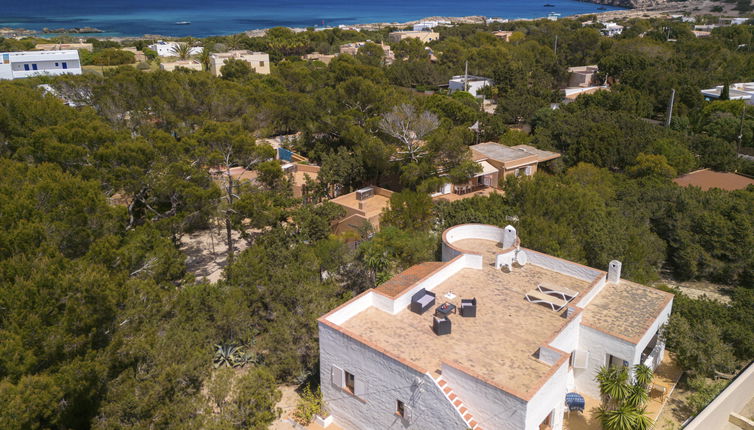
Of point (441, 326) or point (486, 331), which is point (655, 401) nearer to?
point (486, 331)

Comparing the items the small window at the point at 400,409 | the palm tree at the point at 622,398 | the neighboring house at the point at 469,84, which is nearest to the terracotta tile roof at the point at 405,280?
the small window at the point at 400,409

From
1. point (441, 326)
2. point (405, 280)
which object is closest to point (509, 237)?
point (405, 280)

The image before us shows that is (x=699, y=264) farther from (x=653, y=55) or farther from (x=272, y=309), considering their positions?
(x=653, y=55)

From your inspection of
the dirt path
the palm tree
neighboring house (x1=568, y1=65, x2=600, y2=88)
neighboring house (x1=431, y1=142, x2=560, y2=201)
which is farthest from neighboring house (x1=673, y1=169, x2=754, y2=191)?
neighboring house (x1=568, y1=65, x2=600, y2=88)

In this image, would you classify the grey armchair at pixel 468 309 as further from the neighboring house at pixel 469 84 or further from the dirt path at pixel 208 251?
the neighboring house at pixel 469 84

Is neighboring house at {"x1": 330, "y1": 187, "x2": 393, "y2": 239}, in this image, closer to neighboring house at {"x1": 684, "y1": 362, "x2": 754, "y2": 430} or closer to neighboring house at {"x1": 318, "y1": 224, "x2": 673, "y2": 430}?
neighboring house at {"x1": 318, "y1": 224, "x2": 673, "y2": 430}

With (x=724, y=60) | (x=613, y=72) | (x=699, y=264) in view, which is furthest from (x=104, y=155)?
(x=724, y=60)
